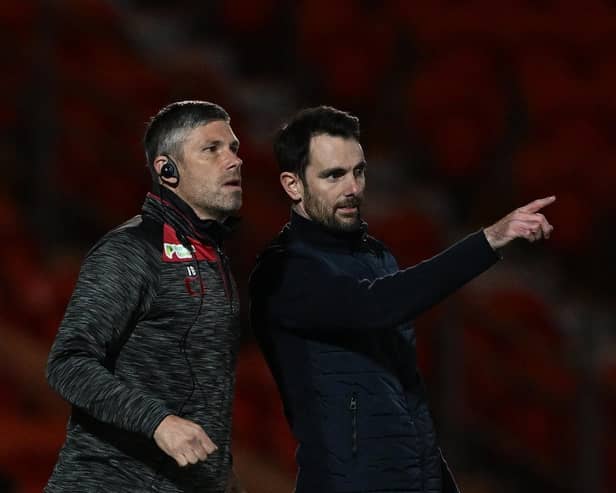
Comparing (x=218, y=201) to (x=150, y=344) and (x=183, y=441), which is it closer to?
(x=150, y=344)

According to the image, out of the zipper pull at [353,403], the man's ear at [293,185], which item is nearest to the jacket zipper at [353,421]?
the zipper pull at [353,403]

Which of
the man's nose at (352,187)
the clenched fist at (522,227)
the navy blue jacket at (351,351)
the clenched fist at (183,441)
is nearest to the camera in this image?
the clenched fist at (183,441)

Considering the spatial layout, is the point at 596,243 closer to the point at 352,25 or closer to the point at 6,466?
the point at 352,25

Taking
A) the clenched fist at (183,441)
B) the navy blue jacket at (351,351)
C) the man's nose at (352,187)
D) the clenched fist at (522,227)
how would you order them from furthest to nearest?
1. the man's nose at (352,187)
2. the navy blue jacket at (351,351)
3. the clenched fist at (522,227)
4. the clenched fist at (183,441)

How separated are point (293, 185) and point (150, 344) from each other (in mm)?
462

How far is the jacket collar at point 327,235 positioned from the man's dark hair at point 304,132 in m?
0.09

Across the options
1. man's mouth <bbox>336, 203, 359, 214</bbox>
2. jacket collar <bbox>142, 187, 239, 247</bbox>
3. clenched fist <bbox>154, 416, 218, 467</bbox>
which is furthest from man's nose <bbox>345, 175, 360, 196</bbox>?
clenched fist <bbox>154, 416, 218, 467</bbox>

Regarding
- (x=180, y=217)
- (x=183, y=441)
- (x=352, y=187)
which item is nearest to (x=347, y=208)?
(x=352, y=187)

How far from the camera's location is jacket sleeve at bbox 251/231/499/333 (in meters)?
2.29

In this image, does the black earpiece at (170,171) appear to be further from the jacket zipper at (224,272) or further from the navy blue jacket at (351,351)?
the navy blue jacket at (351,351)

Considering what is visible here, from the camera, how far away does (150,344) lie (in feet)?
7.37

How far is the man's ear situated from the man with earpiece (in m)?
0.17

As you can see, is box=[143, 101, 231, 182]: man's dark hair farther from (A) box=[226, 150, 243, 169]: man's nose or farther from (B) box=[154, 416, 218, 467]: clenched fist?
(B) box=[154, 416, 218, 467]: clenched fist

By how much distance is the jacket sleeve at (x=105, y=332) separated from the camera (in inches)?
82.4
